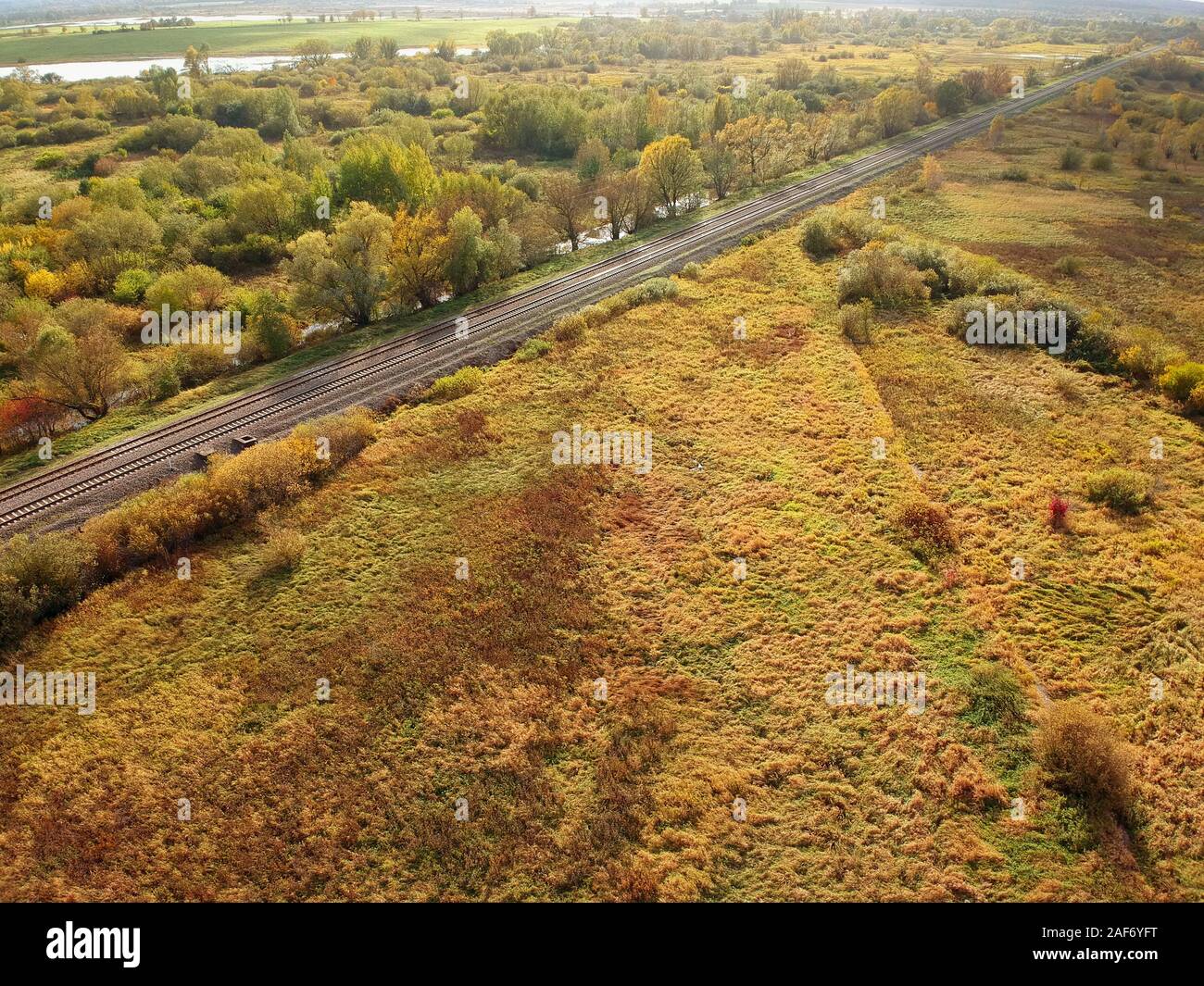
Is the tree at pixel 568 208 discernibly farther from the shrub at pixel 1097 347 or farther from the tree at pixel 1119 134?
the tree at pixel 1119 134

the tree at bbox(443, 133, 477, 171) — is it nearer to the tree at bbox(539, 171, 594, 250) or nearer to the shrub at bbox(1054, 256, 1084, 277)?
the tree at bbox(539, 171, 594, 250)

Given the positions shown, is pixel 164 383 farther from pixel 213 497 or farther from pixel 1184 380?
pixel 1184 380

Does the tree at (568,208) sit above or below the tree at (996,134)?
below
